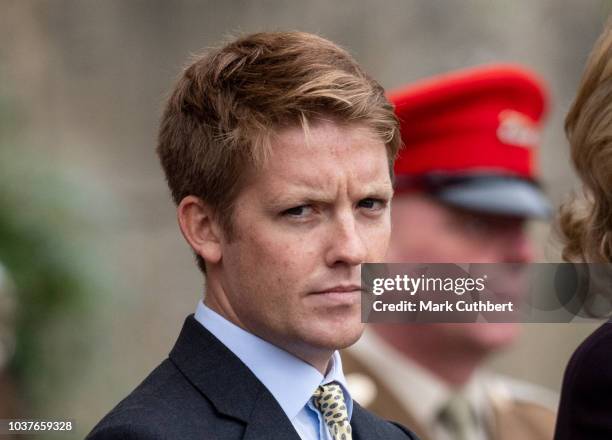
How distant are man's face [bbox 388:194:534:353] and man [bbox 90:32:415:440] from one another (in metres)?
1.66

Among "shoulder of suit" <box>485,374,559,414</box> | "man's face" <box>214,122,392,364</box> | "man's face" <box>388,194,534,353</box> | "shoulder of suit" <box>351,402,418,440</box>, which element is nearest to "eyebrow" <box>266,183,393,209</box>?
"man's face" <box>214,122,392,364</box>

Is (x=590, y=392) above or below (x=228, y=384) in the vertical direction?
below

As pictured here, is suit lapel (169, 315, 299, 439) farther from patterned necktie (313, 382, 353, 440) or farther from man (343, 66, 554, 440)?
man (343, 66, 554, 440)

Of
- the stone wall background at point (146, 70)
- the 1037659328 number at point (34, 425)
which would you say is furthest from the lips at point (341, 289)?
the stone wall background at point (146, 70)

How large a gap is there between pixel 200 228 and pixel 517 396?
7.58ft

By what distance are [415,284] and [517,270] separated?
2.57ft

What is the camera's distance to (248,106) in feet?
7.42

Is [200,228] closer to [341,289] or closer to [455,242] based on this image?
[341,289]

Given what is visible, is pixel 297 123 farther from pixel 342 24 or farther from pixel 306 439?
pixel 342 24

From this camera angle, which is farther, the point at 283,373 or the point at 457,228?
the point at 457,228

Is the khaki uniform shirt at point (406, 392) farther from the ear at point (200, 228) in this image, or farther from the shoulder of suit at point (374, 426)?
the ear at point (200, 228)

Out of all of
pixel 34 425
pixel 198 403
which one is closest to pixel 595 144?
pixel 198 403

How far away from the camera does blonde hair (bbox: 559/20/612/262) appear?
2.59 m

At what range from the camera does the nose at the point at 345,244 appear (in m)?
2.17
